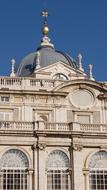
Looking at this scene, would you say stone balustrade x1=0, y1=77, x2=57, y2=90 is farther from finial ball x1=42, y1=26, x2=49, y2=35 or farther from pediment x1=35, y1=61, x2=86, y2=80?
finial ball x1=42, y1=26, x2=49, y2=35

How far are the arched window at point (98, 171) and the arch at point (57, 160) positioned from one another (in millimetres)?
1832

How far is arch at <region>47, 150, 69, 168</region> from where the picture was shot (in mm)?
33781

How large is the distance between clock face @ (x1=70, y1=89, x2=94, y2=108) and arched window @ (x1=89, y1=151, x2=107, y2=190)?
20.1 feet

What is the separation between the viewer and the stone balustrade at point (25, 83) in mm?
39469

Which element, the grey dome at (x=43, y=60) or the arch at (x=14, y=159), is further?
the grey dome at (x=43, y=60)

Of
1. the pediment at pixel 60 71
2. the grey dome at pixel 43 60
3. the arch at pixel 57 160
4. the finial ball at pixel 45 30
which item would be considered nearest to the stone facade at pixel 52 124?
the arch at pixel 57 160

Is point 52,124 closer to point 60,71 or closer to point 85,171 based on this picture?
point 85,171

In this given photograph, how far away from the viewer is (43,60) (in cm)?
4688

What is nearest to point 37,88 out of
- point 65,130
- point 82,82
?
point 82,82

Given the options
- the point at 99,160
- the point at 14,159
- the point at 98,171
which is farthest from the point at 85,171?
the point at 14,159

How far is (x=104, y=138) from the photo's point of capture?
35.1m

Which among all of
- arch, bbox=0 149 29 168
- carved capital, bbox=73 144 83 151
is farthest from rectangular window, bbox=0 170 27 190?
carved capital, bbox=73 144 83 151

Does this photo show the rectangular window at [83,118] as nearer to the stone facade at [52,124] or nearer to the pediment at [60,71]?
the stone facade at [52,124]

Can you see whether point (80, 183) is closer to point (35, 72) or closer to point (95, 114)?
point (95, 114)
